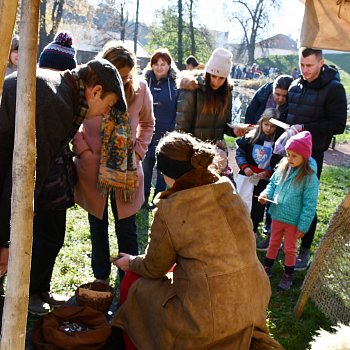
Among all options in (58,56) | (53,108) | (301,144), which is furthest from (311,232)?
(53,108)

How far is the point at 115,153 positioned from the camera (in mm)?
3051

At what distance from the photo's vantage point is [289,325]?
3359mm

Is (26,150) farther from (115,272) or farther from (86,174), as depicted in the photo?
(115,272)

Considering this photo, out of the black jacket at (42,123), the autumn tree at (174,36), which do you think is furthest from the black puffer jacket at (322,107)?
the autumn tree at (174,36)

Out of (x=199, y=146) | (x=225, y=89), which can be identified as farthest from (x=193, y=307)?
(x=225, y=89)

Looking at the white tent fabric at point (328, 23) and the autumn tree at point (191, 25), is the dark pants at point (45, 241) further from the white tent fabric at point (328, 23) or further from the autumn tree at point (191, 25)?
the autumn tree at point (191, 25)

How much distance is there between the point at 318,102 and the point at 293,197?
94cm

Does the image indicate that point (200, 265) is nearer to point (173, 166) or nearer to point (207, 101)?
point (173, 166)

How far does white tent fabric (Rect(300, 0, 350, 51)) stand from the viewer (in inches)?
115

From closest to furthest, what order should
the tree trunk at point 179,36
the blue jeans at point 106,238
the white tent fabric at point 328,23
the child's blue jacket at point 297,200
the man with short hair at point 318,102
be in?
the white tent fabric at point 328,23
the blue jeans at point 106,238
the child's blue jacket at point 297,200
the man with short hair at point 318,102
the tree trunk at point 179,36

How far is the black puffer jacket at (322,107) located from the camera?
413 centimetres

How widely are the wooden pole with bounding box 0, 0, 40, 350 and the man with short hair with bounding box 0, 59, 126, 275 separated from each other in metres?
0.71

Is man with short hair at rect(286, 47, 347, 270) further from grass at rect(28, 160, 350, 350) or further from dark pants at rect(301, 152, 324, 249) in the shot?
grass at rect(28, 160, 350, 350)

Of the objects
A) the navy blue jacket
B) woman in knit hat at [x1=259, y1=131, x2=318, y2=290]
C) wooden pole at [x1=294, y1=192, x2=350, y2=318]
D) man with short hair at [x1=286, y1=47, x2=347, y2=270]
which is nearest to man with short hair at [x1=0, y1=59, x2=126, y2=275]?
wooden pole at [x1=294, y1=192, x2=350, y2=318]
